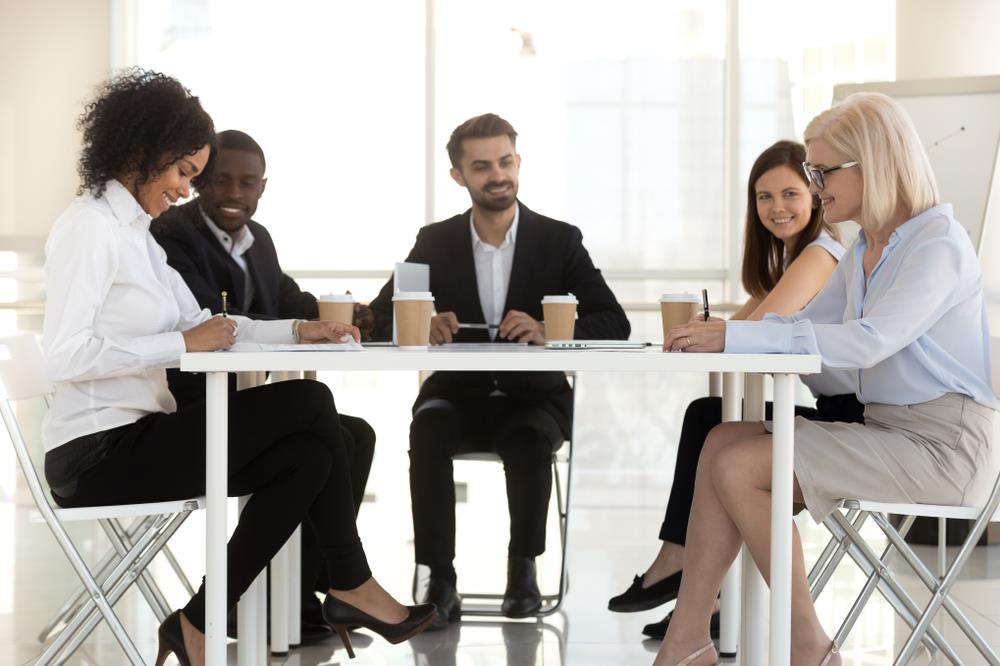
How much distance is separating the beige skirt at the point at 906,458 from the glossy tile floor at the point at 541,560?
31.6 inches

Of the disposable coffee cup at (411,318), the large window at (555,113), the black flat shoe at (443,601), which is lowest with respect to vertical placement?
the black flat shoe at (443,601)

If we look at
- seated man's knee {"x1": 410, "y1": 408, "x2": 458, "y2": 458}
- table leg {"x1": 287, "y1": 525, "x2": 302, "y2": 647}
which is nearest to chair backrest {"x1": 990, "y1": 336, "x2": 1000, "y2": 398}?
seated man's knee {"x1": 410, "y1": 408, "x2": 458, "y2": 458}

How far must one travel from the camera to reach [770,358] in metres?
1.89

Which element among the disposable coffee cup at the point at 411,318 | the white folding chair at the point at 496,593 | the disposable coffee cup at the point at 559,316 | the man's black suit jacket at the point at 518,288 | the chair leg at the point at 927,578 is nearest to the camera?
the chair leg at the point at 927,578

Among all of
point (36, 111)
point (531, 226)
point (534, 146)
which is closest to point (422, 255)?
point (531, 226)

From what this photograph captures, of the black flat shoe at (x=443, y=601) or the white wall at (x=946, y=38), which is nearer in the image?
the black flat shoe at (x=443, y=601)

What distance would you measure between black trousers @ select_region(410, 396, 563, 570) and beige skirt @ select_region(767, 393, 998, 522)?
108 centimetres

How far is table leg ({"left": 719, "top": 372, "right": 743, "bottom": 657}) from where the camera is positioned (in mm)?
2750

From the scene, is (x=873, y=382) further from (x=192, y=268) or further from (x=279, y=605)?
(x=192, y=268)

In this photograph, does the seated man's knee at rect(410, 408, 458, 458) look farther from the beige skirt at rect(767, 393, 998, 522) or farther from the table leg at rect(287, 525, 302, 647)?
the beige skirt at rect(767, 393, 998, 522)

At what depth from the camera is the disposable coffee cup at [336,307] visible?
2592 mm

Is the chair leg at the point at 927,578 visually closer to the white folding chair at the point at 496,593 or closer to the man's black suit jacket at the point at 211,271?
the white folding chair at the point at 496,593

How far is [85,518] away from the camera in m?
2.07

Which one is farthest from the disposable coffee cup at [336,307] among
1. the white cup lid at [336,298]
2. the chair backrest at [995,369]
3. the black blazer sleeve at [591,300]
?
the chair backrest at [995,369]
